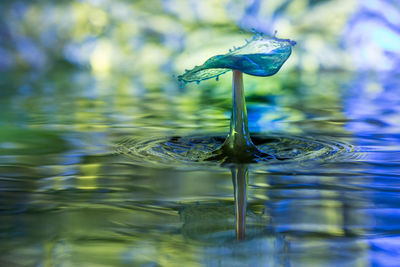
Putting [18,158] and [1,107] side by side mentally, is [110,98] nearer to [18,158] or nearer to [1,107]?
[1,107]

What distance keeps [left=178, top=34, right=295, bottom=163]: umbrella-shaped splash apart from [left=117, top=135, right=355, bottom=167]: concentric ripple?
5 centimetres

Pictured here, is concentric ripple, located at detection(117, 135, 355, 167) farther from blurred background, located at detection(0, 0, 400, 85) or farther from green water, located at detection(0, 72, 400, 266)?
blurred background, located at detection(0, 0, 400, 85)

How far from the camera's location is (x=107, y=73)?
5539 millimetres

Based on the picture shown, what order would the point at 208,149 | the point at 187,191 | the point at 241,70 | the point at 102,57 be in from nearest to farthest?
the point at 187,191
the point at 241,70
the point at 208,149
the point at 102,57

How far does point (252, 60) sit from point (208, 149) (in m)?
0.38

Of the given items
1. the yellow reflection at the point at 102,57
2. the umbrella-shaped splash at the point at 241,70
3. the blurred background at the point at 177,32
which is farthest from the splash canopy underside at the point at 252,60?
the yellow reflection at the point at 102,57

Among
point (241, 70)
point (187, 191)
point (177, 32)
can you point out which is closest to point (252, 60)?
point (241, 70)

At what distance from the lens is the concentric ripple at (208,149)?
1549 millimetres

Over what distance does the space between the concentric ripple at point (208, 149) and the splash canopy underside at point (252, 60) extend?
224mm

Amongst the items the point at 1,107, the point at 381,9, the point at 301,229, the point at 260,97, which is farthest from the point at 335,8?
the point at 301,229

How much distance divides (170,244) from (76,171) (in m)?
0.61

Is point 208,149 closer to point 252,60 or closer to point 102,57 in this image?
point 252,60

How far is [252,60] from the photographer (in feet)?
4.57

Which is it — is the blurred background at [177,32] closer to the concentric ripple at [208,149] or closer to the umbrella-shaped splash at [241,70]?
the concentric ripple at [208,149]
